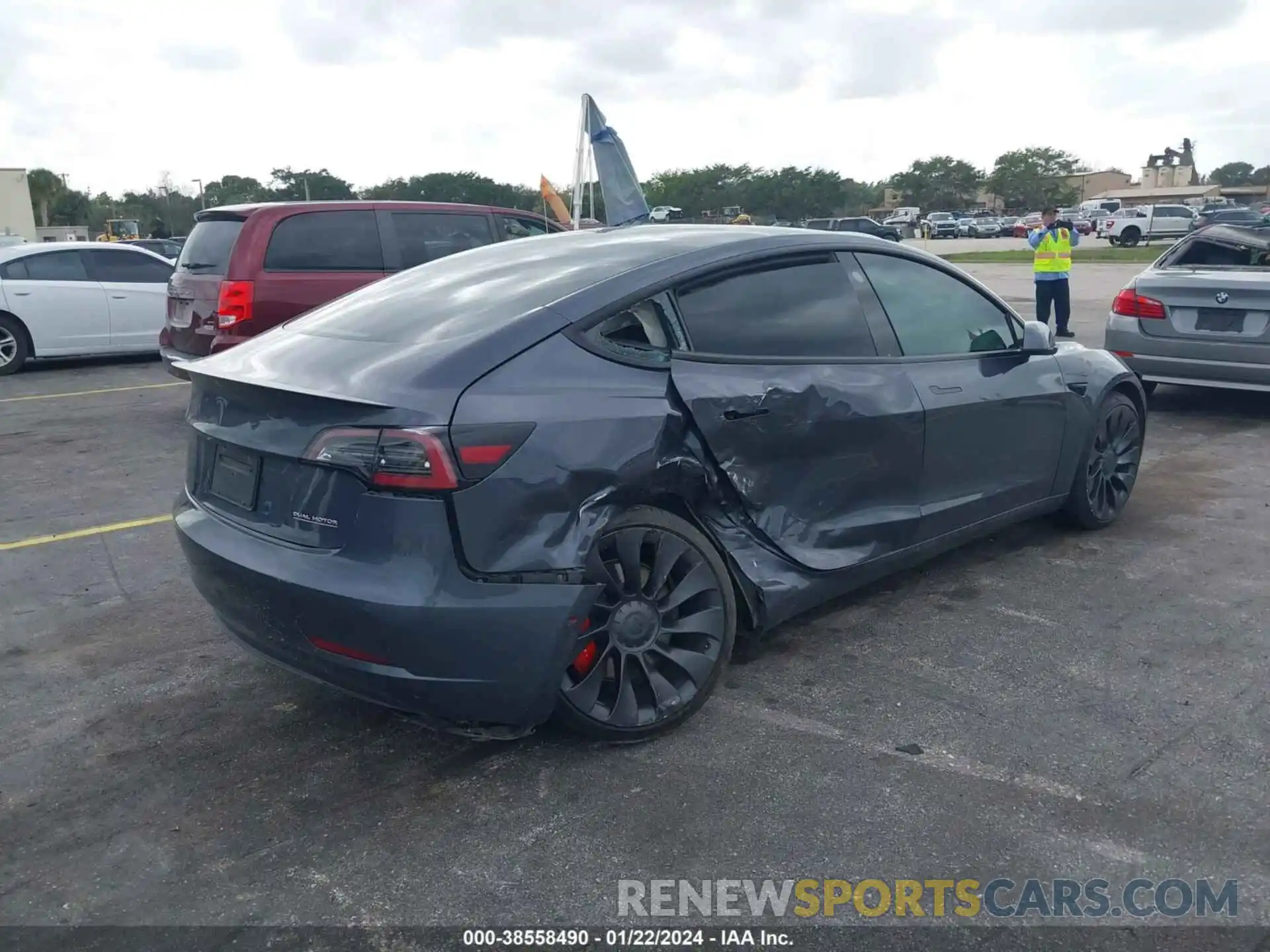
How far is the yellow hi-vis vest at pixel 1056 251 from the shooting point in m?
12.1

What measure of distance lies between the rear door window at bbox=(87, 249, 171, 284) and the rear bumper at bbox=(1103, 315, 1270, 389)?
10234 mm

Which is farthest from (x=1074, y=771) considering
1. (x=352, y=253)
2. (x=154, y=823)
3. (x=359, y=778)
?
(x=352, y=253)

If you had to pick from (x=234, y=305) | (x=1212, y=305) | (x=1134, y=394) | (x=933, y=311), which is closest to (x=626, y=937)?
(x=933, y=311)

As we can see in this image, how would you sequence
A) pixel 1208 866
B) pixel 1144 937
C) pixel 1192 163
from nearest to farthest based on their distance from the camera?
pixel 1144 937 < pixel 1208 866 < pixel 1192 163

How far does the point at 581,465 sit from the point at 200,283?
642cm

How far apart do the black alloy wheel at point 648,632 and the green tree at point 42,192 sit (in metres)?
84.9

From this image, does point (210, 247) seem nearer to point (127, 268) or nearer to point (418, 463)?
point (127, 268)

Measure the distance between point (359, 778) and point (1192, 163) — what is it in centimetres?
13672

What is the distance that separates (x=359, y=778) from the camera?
328cm

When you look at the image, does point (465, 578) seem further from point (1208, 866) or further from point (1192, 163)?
point (1192, 163)

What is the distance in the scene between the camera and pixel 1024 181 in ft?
371

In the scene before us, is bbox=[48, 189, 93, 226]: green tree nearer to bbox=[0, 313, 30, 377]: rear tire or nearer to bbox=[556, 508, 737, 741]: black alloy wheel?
bbox=[0, 313, 30, 377]: rear tire

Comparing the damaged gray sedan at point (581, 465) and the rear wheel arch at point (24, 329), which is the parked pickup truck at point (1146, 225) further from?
the damaged gray sedan at point (581, 465)

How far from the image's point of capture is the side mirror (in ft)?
16.0
